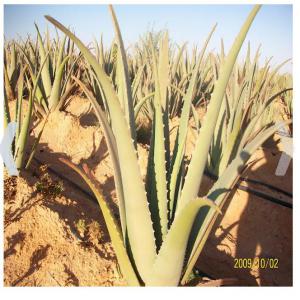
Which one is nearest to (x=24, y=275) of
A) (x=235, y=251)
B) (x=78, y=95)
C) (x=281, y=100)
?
(x=235, y=251)

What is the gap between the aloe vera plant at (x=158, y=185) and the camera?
76cm

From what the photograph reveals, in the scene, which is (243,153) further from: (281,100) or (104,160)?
(281,100)

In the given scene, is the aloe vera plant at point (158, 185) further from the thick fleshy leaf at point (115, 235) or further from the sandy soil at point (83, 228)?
the sandy soil at point (83, 228)

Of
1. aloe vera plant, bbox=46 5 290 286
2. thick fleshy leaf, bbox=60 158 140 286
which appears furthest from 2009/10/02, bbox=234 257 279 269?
thick fleshy leaf, bbox=60 158 140 286

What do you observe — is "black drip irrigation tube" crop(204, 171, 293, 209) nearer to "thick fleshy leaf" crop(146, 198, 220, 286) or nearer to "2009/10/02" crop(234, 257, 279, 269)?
"2009/10/02" crop(234, 257, 279, 269)

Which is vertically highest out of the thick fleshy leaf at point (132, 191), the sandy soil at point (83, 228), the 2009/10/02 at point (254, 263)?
the thick fleshy leaf at point (132, 191)

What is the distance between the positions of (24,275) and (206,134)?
0.83m

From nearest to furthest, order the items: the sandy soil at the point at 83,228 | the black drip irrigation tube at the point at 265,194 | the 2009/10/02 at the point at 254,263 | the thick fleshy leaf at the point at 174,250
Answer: the thick fleshy leaf at the point at 174,250 < the sandy soil at the point at 83,228 < the 2009/10/02 at the point at 254,263 < the black drip irrigation tube at the point at 265,194

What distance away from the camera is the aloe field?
0.80m

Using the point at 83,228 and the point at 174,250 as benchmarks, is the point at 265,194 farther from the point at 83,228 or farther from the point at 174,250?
the point at 174,250

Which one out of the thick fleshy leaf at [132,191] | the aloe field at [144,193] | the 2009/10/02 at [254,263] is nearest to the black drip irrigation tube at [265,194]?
the aloe field at [144,193]

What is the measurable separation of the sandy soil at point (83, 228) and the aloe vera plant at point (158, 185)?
243 millimetres

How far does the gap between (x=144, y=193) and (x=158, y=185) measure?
3.9 inches

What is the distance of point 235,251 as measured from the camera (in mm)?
1570
